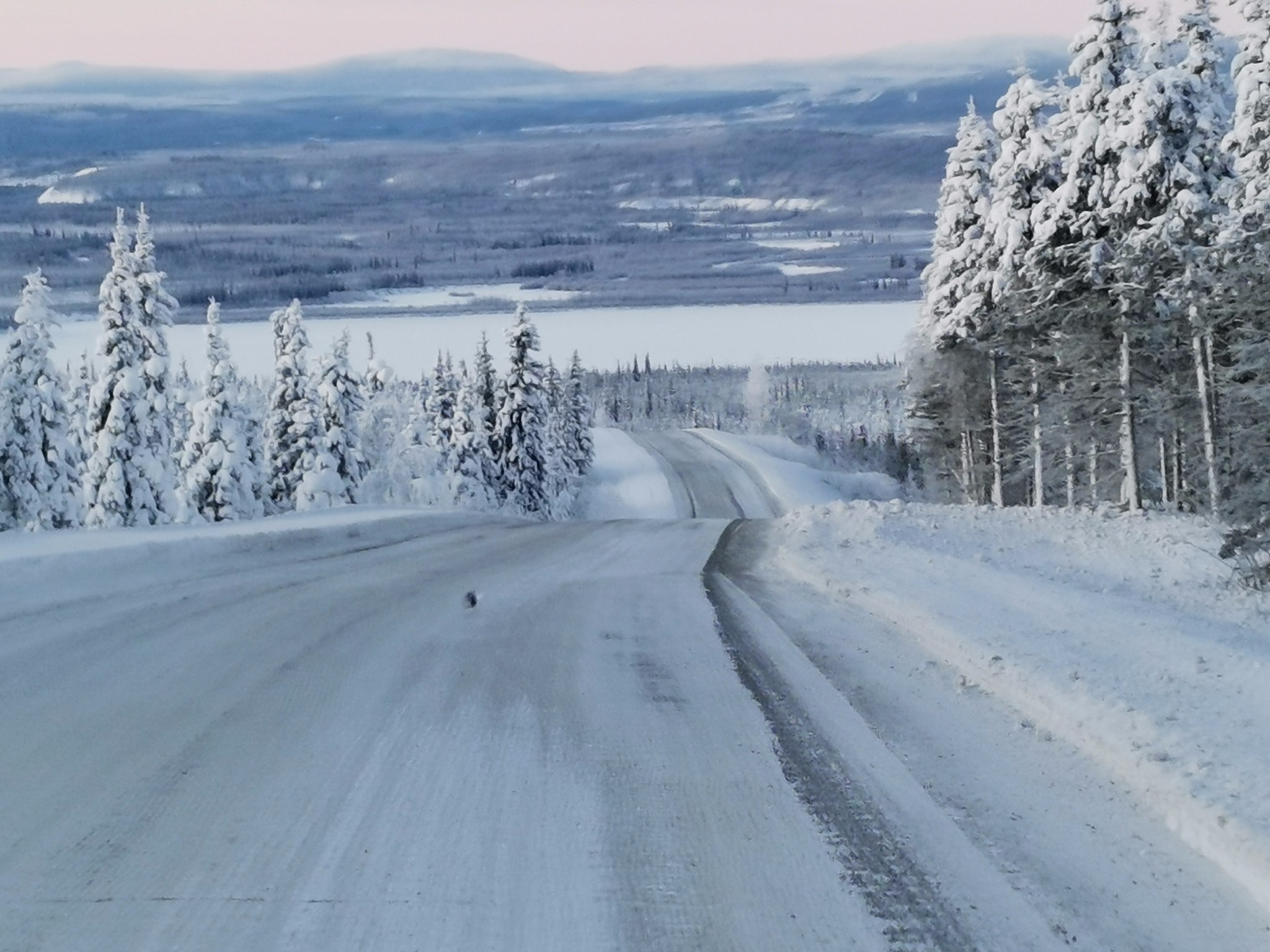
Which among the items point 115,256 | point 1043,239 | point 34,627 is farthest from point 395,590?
point 115,256

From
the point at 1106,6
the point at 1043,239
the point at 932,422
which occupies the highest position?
the point at 1106,6

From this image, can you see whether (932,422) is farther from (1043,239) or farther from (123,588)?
(123,588)

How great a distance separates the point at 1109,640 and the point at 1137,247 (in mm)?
20121

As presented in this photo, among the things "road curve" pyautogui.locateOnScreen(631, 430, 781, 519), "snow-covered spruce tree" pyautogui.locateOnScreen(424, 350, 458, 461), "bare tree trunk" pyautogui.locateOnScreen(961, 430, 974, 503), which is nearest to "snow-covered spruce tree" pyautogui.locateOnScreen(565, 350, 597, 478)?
"road curve" pyautogui.locateOnScreen(631, 430, 781, 519)

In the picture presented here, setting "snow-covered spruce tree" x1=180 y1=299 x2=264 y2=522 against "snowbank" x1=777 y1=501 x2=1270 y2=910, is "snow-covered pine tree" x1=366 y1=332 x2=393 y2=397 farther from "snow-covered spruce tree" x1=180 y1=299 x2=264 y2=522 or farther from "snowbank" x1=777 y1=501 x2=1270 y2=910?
"snowbank" x1=777 y1=501 x2=1270 y2=910

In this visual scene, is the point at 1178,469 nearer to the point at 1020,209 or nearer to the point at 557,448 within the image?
the point at 1020,209

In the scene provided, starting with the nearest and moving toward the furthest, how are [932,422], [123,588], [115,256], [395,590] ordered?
[123,588] < [395,590] < [115,256] < [932,422]

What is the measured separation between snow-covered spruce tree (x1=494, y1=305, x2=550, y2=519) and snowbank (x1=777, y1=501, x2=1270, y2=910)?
1481 inches

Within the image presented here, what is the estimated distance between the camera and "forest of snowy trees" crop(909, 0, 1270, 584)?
26.0m

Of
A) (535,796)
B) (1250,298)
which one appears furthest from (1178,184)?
(535,796)

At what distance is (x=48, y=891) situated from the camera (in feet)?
14.4

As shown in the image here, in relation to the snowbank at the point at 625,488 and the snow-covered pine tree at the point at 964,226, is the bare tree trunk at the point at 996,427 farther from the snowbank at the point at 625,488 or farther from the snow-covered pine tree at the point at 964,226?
the snowbank at the point at 625,488

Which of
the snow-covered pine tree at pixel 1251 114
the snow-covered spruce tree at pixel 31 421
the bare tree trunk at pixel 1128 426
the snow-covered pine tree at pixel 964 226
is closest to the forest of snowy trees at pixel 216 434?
the snow-covered spruce tree at pixel 31 421

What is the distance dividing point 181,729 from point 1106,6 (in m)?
27.3
